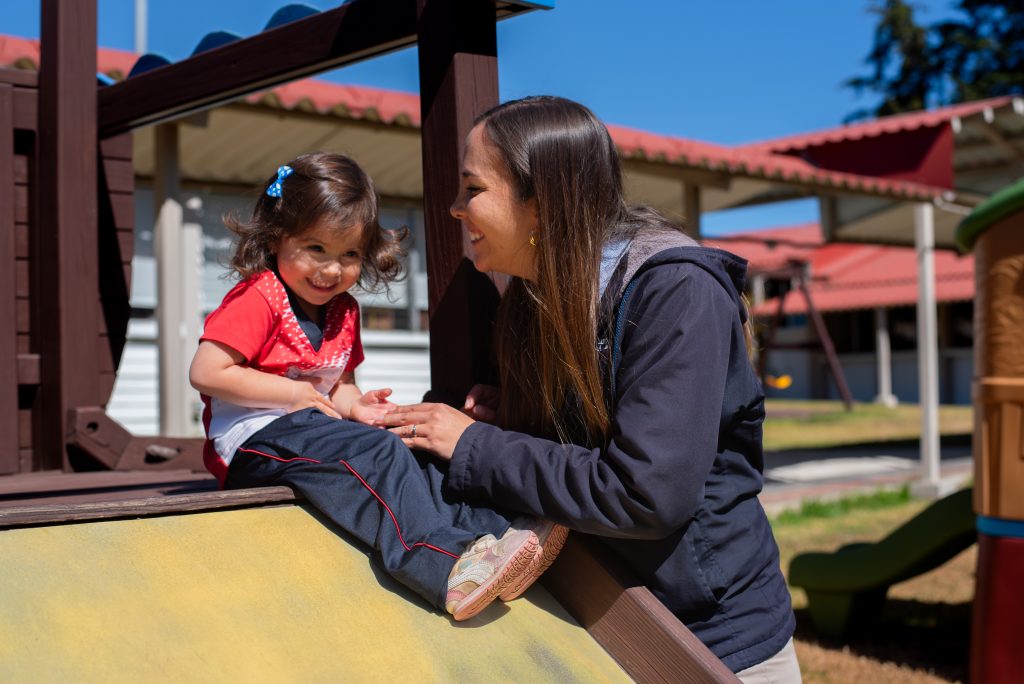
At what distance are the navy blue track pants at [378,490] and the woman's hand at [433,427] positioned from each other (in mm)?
31

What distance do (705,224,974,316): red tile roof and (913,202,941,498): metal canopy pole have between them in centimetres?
1327

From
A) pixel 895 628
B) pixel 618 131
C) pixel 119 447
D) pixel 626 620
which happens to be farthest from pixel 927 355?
pixel 626 620

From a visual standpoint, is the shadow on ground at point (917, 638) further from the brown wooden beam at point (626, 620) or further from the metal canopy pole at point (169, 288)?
the metal canopy pole at point (169, 288)

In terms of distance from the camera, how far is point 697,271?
5.58 feet

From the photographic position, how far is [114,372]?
12.5ft

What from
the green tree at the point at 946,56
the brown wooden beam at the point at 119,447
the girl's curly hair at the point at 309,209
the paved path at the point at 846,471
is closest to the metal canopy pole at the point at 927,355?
the paved path at the point at 846,471

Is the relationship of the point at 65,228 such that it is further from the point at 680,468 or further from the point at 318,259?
the point at 680,468

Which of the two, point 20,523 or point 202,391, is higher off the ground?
point 202,391

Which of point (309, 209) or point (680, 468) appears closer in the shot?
point (680, 468)

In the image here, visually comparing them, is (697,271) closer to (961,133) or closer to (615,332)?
(615,332)

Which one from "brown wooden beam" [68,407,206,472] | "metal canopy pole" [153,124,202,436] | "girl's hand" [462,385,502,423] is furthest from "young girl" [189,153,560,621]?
"metal canopy pole" [153,124,202,436]

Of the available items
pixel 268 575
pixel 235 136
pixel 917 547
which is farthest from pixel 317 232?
pixel 235 136

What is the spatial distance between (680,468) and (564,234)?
444 mm

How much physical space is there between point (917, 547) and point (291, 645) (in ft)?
14.7
